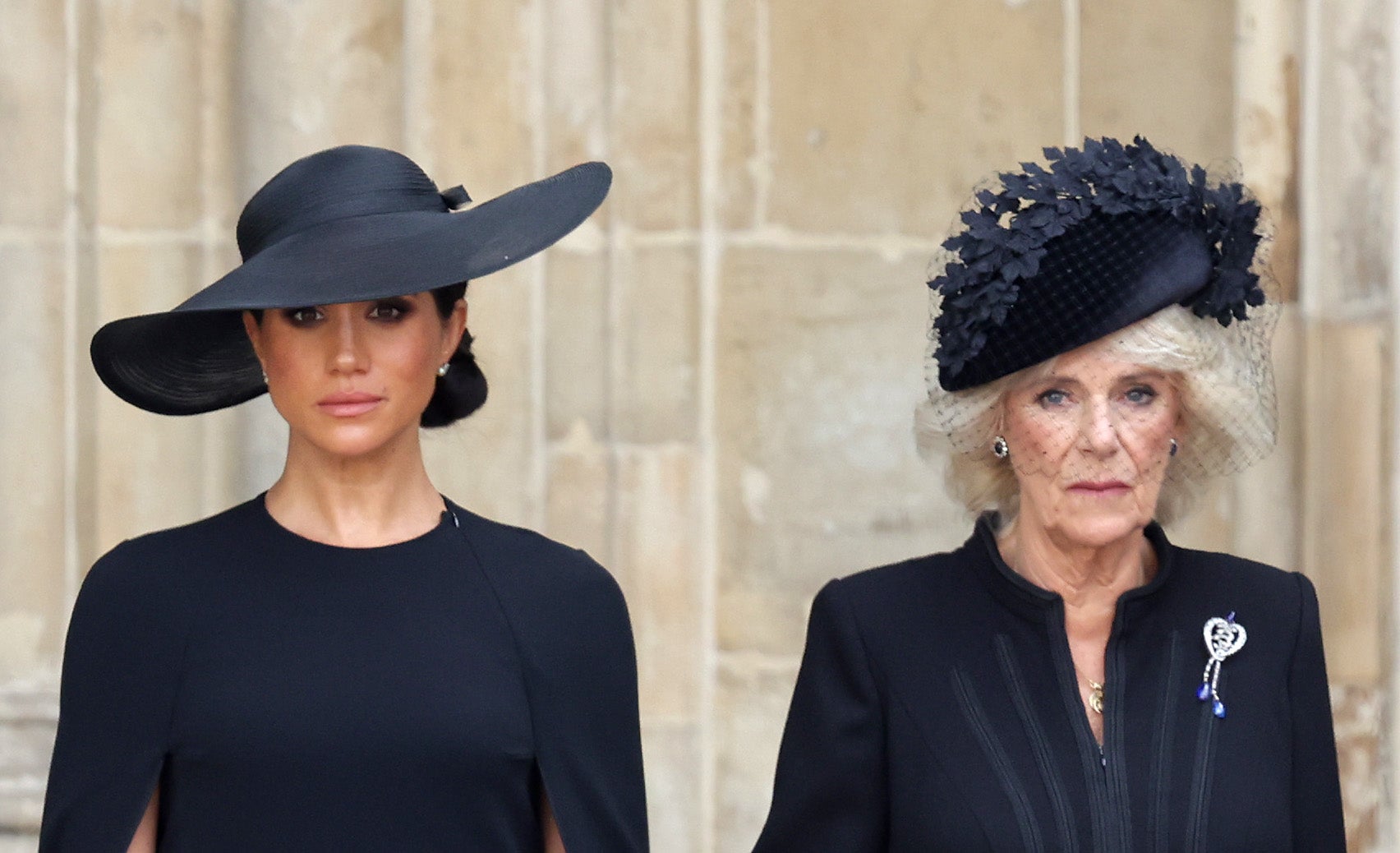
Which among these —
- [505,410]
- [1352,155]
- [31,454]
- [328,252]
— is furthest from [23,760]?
[1352,155]

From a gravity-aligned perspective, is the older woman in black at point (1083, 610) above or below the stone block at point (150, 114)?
below

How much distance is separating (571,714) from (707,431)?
161 cm

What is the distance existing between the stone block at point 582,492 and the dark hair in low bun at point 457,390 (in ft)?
4.36

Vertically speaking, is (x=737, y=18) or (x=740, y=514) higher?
(x=737, y=18)

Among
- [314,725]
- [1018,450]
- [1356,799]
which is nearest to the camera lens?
[314,725]

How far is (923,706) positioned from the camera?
2555 millimetres

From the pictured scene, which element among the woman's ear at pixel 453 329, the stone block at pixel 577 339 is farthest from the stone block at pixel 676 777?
the woman's ear at pixel 453 329

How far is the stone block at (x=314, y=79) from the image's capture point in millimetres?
3951

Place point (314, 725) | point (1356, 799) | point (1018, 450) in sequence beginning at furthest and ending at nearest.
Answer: point (1356, 799) < point (1018, 450) < point (314, 725)

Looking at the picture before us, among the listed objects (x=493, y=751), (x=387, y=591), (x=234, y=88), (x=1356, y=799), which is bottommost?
(x=1356, y=799)

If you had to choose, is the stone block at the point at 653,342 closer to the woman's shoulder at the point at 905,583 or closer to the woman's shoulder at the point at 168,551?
the woman's shoulder at the point at 905,583

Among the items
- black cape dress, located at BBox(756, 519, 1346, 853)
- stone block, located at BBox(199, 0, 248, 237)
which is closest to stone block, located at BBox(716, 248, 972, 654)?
stone block, located at BBox(199, 0, 248, 237)

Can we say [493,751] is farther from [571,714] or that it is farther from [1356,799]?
[1356,799]

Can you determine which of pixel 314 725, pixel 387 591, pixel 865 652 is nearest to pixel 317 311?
pixel 387 591
